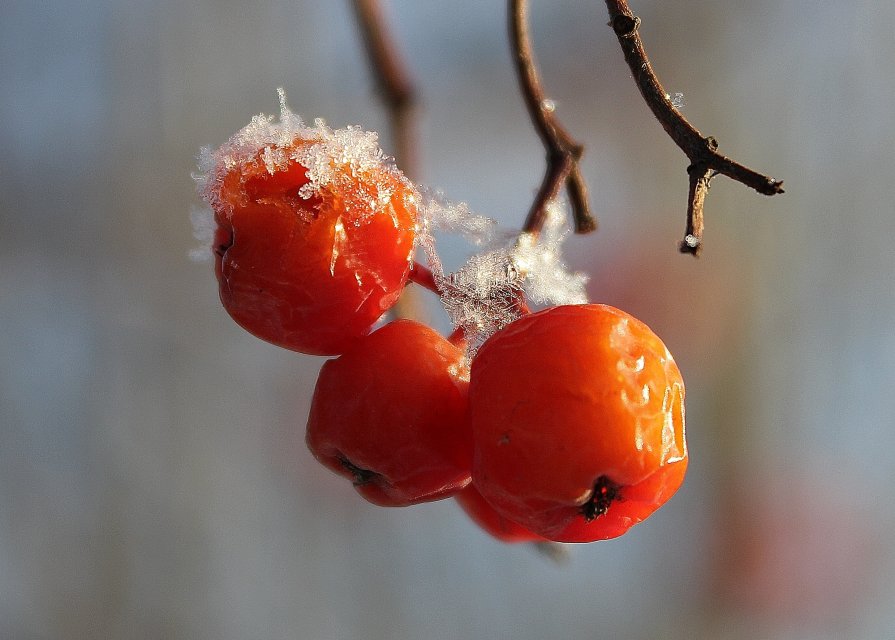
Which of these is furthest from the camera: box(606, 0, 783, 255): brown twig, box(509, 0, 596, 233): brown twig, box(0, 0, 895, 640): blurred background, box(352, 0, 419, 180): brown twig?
box(0, 0, 895, 640): blurred background

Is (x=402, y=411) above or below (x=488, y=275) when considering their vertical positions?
below

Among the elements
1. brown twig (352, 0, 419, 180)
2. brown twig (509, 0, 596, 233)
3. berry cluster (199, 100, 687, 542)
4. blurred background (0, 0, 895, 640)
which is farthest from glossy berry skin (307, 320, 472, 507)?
blurred background (0, 0, 895, 640)

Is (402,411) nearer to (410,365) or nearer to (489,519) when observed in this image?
(410,365)

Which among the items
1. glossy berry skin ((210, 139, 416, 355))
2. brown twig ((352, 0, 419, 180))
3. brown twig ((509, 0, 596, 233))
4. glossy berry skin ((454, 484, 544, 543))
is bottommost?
glossy berry skin ((454, 484, 544, 543))

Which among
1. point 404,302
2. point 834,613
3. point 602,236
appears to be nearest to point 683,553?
point 834,613

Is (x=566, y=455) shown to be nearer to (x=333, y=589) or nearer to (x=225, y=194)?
(x=225, y=194)

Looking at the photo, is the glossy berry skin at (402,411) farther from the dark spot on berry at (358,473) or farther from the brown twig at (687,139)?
the brown twig at (687,139)

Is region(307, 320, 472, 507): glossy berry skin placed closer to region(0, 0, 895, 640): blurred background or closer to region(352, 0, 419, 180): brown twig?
region(352, 0, 419, 180): brown twig

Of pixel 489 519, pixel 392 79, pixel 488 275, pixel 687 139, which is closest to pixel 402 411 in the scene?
pixel 488 275
